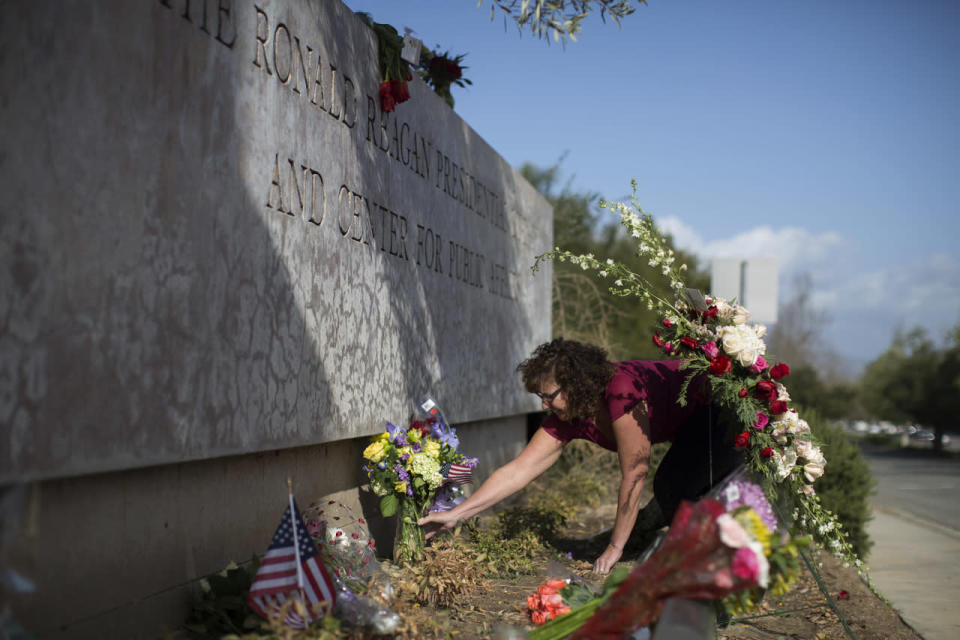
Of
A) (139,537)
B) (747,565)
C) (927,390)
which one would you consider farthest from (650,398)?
(927,390)

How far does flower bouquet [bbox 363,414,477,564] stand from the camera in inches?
160

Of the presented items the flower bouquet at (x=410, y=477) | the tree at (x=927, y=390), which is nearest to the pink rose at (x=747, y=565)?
the flower bouquet at (x=410, y=477)

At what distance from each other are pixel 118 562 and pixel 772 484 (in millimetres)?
Result: 2512

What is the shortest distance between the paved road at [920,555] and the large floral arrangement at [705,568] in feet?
9.05

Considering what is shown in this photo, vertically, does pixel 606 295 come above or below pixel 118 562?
above

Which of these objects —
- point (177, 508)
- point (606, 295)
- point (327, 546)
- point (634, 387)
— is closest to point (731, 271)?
point (606, 295)

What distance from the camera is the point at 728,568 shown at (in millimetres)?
2139

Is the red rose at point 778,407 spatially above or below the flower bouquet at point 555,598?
above

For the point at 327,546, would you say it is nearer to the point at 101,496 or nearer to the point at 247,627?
the point at 247,627

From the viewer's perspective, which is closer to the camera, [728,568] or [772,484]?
[728,568]

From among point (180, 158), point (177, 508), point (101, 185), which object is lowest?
point (177, 508)

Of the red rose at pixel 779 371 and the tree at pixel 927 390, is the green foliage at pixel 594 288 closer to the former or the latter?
the red rose at pixel 779 371

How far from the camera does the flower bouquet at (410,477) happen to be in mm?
4074

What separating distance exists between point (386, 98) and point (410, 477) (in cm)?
201
